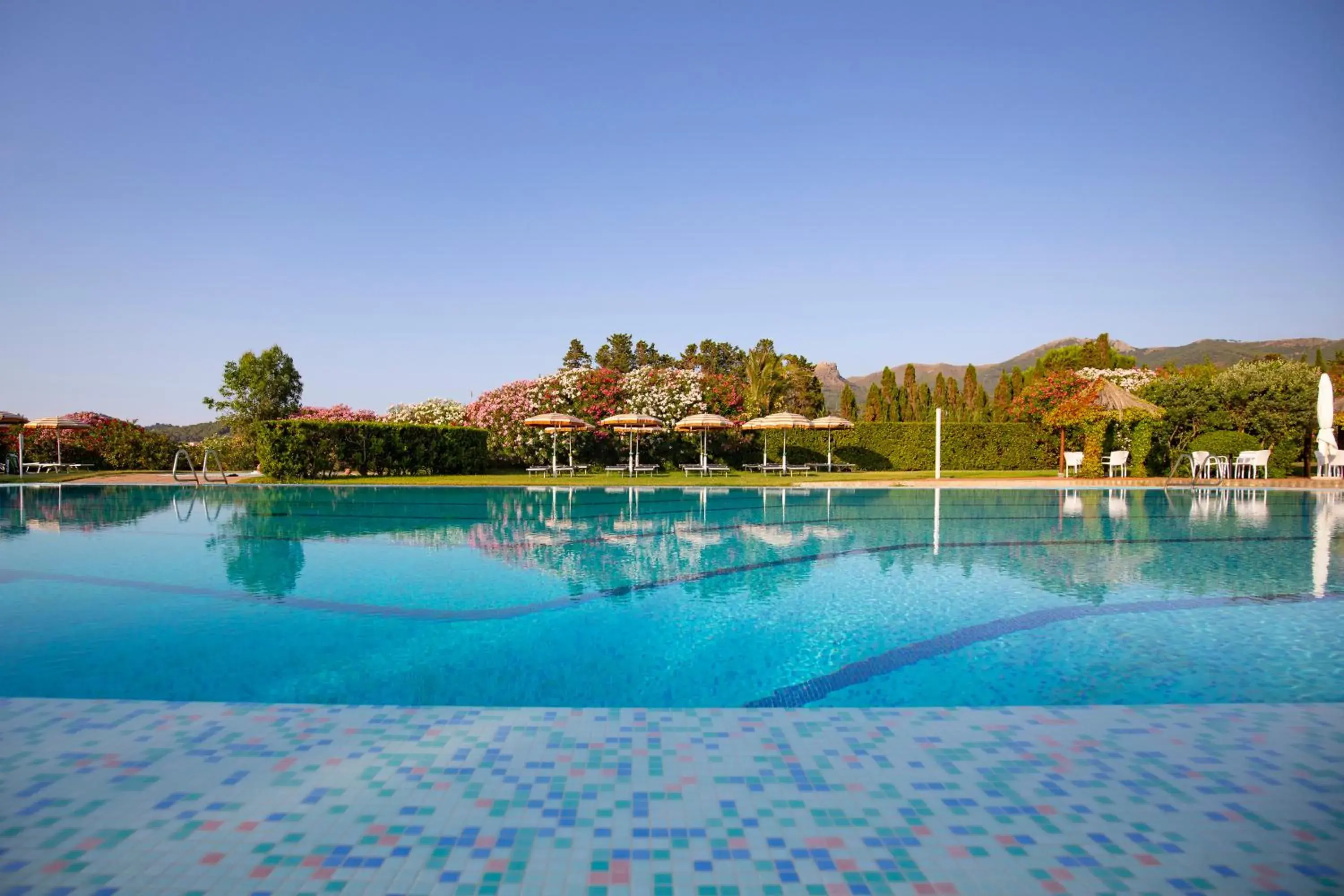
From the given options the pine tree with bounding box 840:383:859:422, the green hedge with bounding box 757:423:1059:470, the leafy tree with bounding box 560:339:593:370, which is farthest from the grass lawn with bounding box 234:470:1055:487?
the leafy tree with bounding box 560:339:593:370

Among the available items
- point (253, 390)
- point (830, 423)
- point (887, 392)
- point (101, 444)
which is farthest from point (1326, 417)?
point (101, 444)

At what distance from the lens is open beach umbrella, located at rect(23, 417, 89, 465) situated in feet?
70.1

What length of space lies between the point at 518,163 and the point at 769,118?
6.81 m

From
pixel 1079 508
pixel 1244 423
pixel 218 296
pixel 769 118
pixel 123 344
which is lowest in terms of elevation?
pixel 1079 508

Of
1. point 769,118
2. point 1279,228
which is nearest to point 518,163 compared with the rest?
point 769,118

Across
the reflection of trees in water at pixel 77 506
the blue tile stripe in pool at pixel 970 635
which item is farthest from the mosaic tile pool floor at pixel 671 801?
the reflection of trees in water at pixel 77 506

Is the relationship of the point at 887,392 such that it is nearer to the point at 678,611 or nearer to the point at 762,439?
the point at 762,439

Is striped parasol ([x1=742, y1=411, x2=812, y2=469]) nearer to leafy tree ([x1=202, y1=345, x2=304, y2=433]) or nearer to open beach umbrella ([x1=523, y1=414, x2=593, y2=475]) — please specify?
open beach umbrella ([x1=523, y1=414, x2=593, y2=475])

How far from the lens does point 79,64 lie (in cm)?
1265

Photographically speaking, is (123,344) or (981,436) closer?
(123,344)

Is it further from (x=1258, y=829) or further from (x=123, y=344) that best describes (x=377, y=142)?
(x=1258, y=829)

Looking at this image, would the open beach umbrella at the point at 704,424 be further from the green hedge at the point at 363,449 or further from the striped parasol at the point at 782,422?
the green hedge at the point at 363,449

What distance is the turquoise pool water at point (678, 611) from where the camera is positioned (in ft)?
13.2

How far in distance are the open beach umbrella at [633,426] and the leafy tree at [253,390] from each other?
51.7 ft
